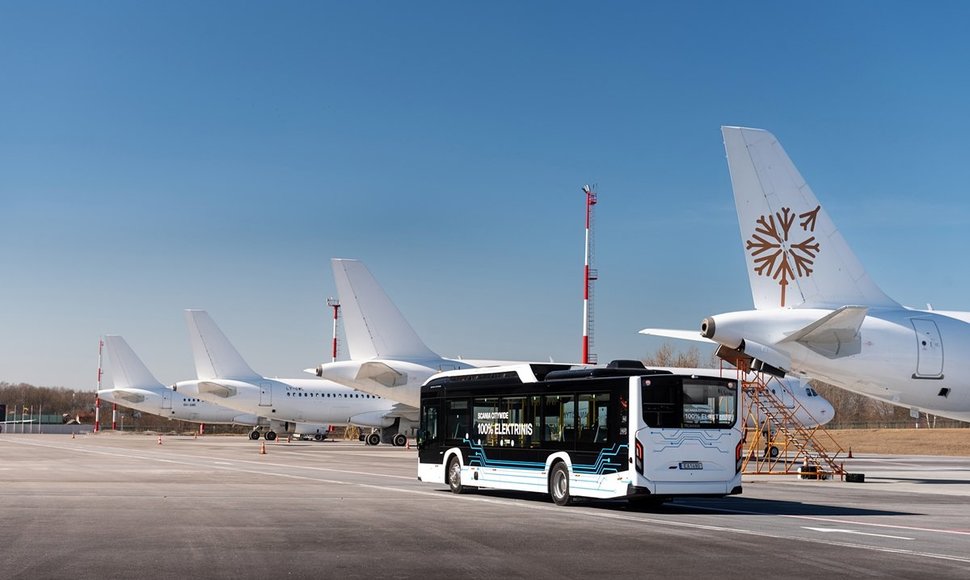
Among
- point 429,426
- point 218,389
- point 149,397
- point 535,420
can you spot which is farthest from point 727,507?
point 149,397

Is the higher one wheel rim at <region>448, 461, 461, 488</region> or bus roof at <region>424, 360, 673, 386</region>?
bus roof at <region>424, 360, 673, 386</region>

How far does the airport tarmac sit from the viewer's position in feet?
40.3

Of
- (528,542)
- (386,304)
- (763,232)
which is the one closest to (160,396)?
(386,304)

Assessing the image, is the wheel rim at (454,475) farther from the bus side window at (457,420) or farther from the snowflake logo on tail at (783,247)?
the snowflake logo on tail at (783,247)

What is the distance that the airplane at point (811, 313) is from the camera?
1176 inches

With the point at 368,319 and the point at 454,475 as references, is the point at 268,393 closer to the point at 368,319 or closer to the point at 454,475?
the point at 368,319

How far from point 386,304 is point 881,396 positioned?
2940 cm

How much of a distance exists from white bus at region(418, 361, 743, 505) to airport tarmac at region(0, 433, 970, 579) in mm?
622

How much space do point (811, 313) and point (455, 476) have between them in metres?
11.5

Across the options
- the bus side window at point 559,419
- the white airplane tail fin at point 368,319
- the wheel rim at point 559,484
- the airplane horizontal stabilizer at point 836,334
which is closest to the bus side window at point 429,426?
the bus side window at point 559,419

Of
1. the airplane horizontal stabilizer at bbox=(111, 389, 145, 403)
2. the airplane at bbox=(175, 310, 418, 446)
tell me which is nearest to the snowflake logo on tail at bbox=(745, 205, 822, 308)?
the airplane at bbox=(175, 310, 418, 446)

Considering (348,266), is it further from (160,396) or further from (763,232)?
(160,396)

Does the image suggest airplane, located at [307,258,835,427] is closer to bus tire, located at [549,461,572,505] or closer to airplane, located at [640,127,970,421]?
airplane, located at [640,127,970,421]

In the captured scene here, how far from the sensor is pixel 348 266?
55.0 meters
